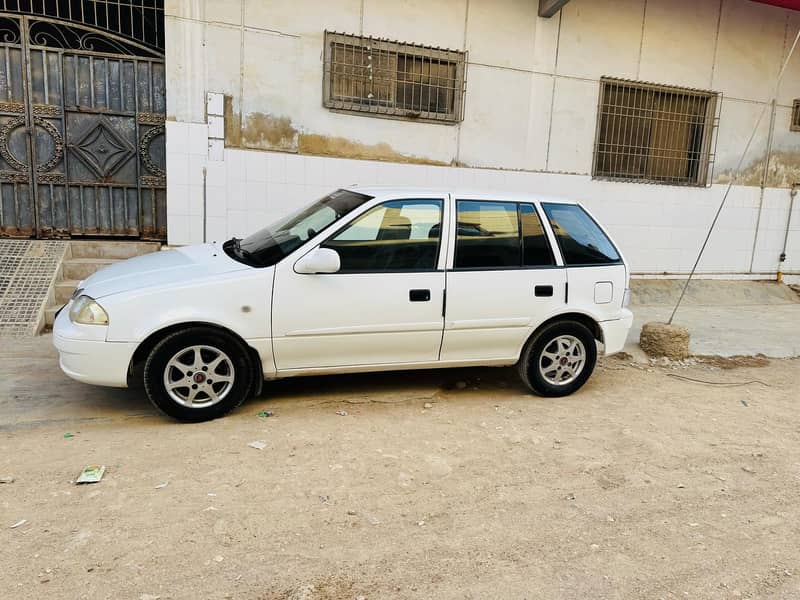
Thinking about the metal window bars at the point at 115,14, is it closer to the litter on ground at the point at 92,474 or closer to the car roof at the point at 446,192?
the car roof at the point at 446,192

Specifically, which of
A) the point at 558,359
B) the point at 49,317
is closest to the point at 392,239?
the point at 558,359

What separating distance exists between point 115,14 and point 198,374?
5.88 m

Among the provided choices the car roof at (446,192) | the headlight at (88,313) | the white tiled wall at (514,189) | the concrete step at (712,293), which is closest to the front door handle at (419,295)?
the car roof at (446,192)

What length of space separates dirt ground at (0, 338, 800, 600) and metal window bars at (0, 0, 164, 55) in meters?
4.59

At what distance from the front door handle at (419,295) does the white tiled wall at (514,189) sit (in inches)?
146

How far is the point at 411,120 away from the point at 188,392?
541cm

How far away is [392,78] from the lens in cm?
830

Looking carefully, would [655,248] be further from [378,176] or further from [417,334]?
[417,334]

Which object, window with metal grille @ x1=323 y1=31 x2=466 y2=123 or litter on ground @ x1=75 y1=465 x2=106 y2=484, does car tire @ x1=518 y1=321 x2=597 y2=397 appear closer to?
litter on ground @ x1=75 y1=465 x2=106 y2=484

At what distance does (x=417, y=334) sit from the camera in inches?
189

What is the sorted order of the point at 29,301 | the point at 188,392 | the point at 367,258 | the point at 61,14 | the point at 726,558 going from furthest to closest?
the point at 61,14 < the point at 29,301 < the point at 367,258 < the point at 188,392 < the point at 726,558

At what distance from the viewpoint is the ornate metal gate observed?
7445mm

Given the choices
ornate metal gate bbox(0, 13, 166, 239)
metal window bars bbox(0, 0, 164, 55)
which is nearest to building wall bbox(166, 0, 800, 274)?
ornate metal gate bbox(0, 13, 166, 239)

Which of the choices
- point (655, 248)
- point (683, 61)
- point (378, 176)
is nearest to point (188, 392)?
point (378, 176)
